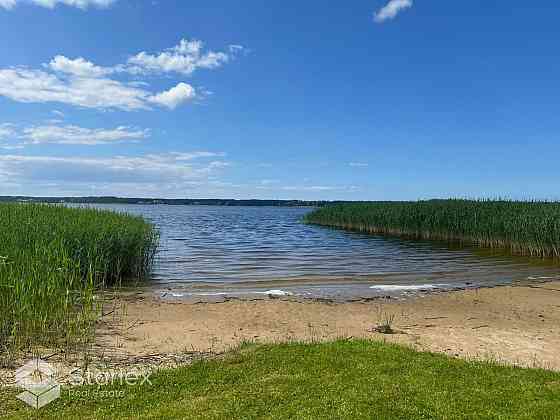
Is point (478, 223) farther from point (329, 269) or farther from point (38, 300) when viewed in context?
point (38, 300)

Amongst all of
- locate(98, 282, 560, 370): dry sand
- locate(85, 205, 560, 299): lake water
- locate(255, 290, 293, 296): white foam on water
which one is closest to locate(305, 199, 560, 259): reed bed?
locate(85, 205, 560, 299): lake water

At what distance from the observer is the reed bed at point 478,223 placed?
22205 millimetres

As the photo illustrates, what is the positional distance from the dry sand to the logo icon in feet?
4.25

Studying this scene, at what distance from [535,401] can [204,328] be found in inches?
238

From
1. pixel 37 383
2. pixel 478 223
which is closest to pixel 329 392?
pixel 37 383

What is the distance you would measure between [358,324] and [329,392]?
5.20 metres

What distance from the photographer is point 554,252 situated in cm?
2184

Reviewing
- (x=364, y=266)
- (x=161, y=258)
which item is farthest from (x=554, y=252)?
(x=161, y=258)

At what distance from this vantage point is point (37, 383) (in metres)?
5.31

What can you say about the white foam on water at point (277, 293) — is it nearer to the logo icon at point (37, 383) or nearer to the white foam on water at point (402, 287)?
the white foam on water at point (402, 287)

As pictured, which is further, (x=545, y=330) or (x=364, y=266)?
(x=364, y=266)

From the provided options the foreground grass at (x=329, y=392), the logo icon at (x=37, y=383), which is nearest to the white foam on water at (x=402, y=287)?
the foreground grass at (x=329, y=392)

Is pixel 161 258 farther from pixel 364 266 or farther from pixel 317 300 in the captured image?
pixel 317 300

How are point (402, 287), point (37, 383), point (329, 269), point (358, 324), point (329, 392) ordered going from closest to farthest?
1. point (329, 392)
2. point (37, 383)
3. point (358, 324)
4. point (402, 287)
5. point (329, 269)
